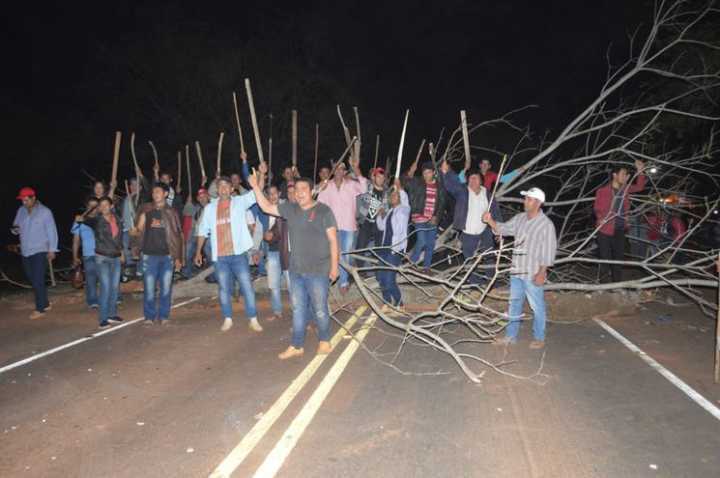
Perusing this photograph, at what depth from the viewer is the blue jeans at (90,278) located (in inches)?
351

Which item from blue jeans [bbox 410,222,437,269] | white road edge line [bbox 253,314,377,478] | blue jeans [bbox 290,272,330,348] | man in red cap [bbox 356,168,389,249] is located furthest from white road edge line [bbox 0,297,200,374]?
blue jeans [bbox 410,222,437,269]

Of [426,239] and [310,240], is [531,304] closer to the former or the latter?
[310,240]

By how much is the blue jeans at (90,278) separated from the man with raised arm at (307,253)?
14.6ft

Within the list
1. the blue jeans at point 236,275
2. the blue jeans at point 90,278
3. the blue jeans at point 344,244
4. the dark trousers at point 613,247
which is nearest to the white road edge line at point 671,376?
the dark trousers at point 613,247

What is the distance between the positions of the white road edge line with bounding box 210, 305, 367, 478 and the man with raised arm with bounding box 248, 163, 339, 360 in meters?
0.49

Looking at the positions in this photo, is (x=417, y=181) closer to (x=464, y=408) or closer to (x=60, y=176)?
(x=464, y=408)

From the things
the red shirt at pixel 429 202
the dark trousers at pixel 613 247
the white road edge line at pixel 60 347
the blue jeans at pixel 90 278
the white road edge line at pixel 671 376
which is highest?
the red shirt at pixel 429 202

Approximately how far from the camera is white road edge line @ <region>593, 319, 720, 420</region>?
4484 mm

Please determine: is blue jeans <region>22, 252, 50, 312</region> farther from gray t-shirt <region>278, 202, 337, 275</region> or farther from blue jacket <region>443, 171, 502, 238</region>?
blue jacket <region>443, 171, 502, 238</region>

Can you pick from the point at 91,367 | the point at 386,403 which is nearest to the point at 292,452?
the point at 386,403

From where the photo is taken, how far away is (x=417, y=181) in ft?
28.2

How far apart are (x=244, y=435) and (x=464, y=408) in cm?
181

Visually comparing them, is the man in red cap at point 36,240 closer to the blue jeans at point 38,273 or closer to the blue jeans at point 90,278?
the blue jeans at point 38,273

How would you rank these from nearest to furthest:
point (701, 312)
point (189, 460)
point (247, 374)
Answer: point (189, 460) → point (247, 374) → point (701, 312)
